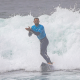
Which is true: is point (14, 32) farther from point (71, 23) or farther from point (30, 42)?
point (71, 23)

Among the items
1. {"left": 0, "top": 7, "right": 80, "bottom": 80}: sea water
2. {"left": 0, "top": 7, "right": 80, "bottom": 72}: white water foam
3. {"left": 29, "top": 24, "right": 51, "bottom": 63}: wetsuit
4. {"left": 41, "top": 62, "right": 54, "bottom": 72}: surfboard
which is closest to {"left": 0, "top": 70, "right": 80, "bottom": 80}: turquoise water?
{"left": 0, "top": 7, "right": 80, "bottom": 80}: sea water

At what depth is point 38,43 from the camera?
35.6 ft

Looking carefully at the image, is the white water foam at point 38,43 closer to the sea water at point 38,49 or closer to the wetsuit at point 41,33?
the sea water at point 38,49

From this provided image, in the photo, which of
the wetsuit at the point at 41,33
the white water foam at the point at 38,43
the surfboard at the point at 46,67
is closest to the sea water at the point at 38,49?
the white water foam at the point at 38,43

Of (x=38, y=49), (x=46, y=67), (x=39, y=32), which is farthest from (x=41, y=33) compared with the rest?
(x=38, y=49)

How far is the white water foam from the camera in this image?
902 cm

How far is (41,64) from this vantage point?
8445mm

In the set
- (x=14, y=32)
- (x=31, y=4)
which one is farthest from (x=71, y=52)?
(x=31, y=4)

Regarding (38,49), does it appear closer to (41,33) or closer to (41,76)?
(41,33)

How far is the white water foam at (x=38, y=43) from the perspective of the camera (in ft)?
29.6

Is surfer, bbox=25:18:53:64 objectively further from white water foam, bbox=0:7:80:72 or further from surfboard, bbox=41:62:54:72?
white water foam, bbox=0:7:80:72

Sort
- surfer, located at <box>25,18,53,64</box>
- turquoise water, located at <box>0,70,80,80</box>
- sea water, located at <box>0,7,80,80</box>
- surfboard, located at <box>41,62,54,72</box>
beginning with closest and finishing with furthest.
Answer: turquoise water, located at <box>0,70,80,80</box>, surfer, located at <box>25,18,53,64</box>, sea water, located at <box>0,7,80,80</box>, surfboard, located at <box>41,62,54,72</box>

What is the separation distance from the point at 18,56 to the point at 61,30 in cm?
314

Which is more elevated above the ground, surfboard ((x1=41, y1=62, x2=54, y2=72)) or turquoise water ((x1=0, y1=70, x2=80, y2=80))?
surfboard ((x1=41, y1=62, x2=54, y2=72))
